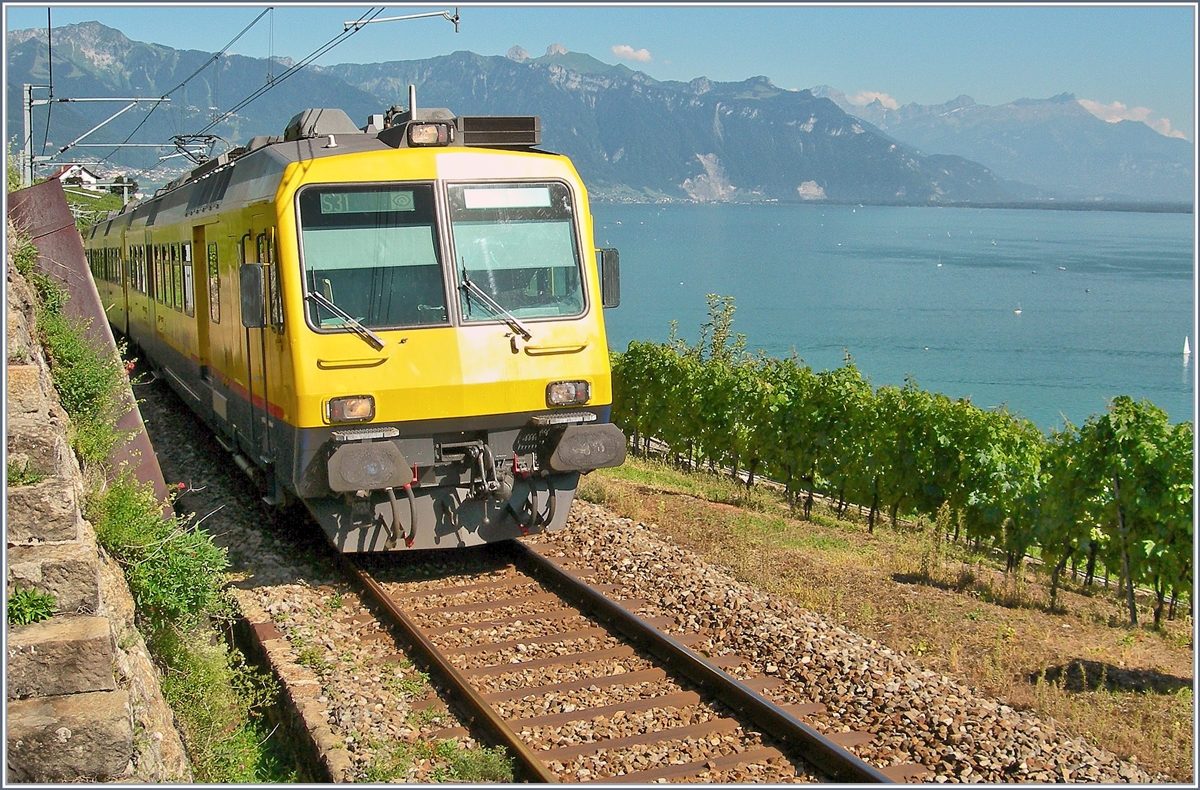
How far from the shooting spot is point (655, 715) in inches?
258

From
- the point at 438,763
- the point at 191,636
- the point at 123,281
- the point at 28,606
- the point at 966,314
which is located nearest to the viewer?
the point at 28,606

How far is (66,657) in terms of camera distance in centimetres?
492

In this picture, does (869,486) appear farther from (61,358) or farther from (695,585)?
(61,358)

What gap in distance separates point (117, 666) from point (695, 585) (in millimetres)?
4606

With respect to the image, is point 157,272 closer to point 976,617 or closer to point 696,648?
point 696,648

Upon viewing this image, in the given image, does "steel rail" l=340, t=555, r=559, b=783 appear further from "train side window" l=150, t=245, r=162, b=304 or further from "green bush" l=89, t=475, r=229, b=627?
"train side window" l=150, t=245, r=162, b=304

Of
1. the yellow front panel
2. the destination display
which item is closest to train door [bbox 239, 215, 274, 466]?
the yellow front panel

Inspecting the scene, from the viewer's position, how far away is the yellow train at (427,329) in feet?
27.9

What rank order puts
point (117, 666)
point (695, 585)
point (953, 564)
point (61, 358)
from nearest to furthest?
point (117, 666) < point (695, 585) < point (61, 358) < point (953, 564)

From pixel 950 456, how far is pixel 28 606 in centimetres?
1186

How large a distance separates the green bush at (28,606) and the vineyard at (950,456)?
336 inches

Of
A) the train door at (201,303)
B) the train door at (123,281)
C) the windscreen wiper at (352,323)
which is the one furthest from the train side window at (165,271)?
the windscreen wiper at (352,323)

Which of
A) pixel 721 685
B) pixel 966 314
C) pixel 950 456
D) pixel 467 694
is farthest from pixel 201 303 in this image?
pixel 966 314

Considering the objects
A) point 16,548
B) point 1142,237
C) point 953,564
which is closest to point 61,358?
point 16,548
